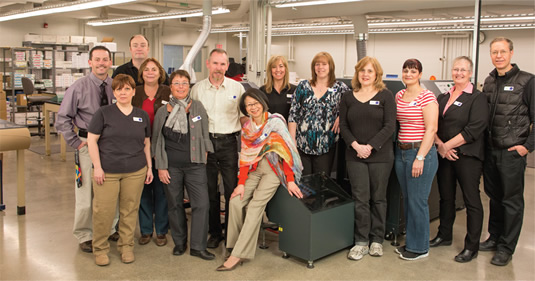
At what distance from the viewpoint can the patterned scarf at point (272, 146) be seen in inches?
130

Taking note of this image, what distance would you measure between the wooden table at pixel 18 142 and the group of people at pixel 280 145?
1.17 m

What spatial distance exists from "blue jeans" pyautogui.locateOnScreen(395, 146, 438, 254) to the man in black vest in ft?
1.53

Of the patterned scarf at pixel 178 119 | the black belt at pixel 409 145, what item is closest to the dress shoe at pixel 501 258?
the black belt at pixel 409 145

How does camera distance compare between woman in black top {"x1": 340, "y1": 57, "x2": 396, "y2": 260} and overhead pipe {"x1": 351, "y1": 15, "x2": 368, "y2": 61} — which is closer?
woman in black top {"x1": 340, "y1": 57, "x2": 396, "y2": 260}

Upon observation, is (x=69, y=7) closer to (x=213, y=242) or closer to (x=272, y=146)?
(x=213, y=242)

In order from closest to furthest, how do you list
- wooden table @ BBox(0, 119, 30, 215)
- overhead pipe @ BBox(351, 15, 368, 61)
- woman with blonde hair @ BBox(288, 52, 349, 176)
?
woman with blonde hair @ BBox(288, 52, 349, 176) → wooden table @ BBox(0, 119, 30, 215) → overhead pipe @ BBox(351, 15, 368, 61)

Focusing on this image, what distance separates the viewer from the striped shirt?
3.31m

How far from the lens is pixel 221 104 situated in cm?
350

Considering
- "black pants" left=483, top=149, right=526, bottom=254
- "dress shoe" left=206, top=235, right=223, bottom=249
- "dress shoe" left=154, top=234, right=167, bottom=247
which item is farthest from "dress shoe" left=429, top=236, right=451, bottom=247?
"dress shoe" left=154, top=234, right=167, bottom=247

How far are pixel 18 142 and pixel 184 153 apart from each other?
6.46ft

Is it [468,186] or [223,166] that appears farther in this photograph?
[223,166]

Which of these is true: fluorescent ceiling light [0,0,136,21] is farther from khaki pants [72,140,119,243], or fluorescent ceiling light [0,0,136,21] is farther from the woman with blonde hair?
the woman with blonde hair

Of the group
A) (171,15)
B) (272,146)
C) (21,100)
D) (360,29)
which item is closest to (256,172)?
(272,146)

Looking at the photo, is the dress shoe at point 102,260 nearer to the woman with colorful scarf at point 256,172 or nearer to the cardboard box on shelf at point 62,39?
the woman with colorful scarf at point 256,172
